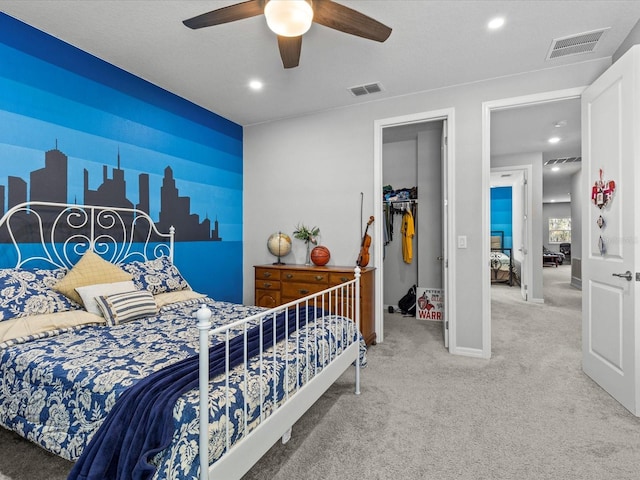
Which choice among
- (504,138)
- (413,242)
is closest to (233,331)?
(413,242)

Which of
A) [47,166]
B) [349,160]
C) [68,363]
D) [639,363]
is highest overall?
[349,160]

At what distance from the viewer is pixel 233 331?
2086 mm

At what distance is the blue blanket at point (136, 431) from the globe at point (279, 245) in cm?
274

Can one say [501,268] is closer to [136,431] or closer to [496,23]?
[496,23]

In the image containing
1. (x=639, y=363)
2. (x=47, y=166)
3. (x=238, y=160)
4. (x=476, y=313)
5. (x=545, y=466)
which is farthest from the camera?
(x=238, y=160)

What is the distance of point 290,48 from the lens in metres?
2.23

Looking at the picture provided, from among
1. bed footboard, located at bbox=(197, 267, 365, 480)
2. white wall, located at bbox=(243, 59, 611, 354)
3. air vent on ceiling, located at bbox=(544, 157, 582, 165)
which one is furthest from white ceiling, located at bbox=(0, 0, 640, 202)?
air vent on ceiling, located at bbox=(544, 157, 582, 165)

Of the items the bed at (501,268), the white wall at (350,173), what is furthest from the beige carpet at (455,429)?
the bed at (501,268)

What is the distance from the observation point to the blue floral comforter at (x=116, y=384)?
1238mm

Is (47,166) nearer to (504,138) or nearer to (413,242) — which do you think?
(413,242)

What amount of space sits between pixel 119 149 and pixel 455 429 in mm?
3470

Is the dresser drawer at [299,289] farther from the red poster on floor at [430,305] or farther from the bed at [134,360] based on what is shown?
the red poster on floor at [430,305]

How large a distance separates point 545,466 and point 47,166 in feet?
12.4

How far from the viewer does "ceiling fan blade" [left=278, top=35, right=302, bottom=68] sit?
84.4 inches
